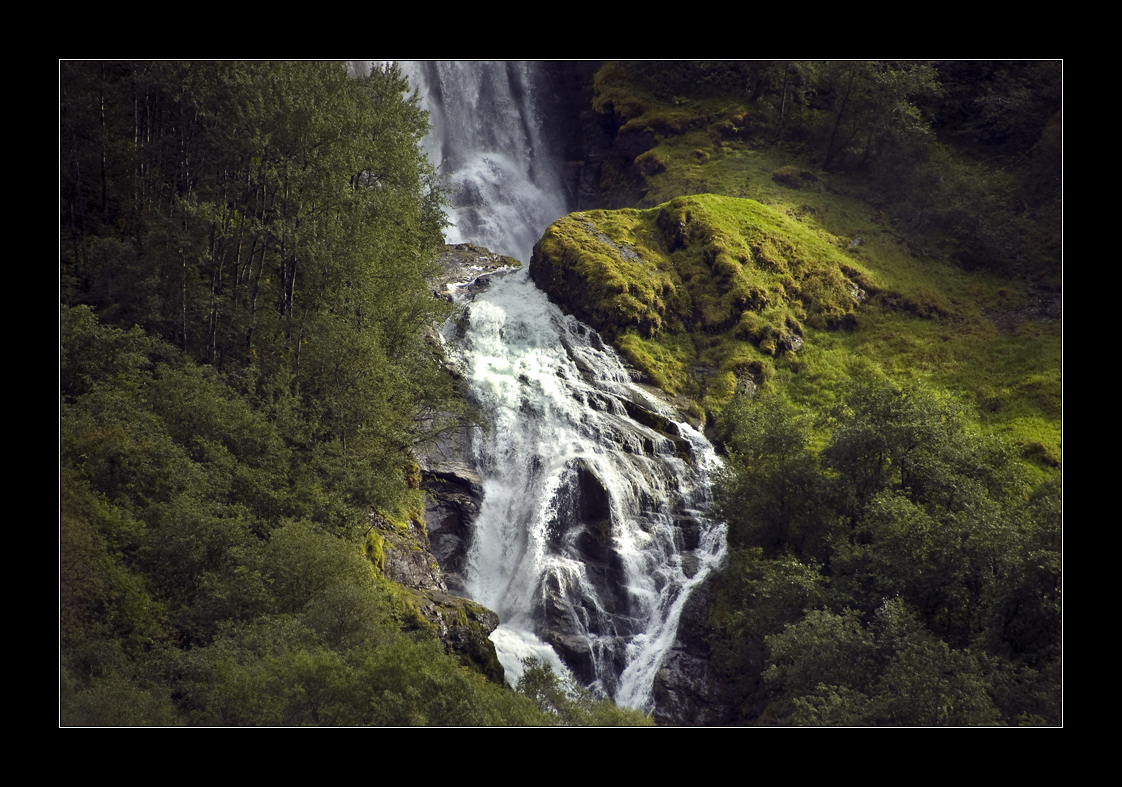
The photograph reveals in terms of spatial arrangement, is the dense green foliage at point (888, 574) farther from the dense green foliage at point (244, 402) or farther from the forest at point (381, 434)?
the dense green foliage at point (244, 402)

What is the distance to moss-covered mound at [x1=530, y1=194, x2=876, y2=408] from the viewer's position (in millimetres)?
47625

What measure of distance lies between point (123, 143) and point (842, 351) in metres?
38.3

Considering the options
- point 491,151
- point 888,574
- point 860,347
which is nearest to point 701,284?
point 860,347

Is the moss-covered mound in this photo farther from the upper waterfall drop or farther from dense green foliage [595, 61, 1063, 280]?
the upper waterfall drop

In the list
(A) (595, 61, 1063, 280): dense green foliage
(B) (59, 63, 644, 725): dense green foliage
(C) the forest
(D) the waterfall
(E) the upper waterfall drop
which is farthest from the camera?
(E) the upper waterfall drop

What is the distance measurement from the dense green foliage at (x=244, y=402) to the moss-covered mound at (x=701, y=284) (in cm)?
1246

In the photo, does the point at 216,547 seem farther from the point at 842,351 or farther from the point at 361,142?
the point at 842,351

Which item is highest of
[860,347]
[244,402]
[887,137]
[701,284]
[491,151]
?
[491,151]

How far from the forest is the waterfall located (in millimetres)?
2552

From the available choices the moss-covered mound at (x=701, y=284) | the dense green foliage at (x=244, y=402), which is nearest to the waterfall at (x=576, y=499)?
the moss-covered mound at (x=701, y=284)

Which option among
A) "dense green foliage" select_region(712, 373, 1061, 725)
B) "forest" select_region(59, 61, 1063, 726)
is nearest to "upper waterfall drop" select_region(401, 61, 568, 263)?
"forest" select_region(59, 61, 1063, 726)

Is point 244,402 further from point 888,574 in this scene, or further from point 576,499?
point 888,574

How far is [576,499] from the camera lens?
1414 inches

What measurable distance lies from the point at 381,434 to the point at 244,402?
4.77 metres
